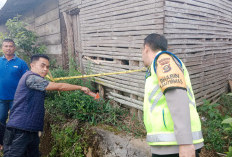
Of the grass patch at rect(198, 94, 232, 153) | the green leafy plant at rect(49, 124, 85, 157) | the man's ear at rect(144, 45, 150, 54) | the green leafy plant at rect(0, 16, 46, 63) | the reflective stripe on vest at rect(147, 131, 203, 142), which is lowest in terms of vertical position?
the green leafy plant at rect(49, 124, 85, 157)

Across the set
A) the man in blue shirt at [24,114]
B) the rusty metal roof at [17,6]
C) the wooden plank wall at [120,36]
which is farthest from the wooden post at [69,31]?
the man in blue shirt at [24,114]

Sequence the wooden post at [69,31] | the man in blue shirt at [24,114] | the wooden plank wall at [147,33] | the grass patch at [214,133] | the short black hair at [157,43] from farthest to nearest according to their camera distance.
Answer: the wooden post at [69,31]
the wooden plank wall at [147,33]
the grass patch at [214,133]
the man in blue shirt at [24,114]
the short black hair at [157,43]

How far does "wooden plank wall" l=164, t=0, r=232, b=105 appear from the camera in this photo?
10.2ft

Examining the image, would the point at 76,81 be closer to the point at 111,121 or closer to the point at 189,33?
the point at 111,121

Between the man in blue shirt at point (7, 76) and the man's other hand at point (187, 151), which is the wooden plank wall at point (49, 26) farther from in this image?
Result: the man's other hand at point (187, 151)

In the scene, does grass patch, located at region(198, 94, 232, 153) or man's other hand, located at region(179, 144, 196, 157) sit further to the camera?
grass patch, located at region(198, 94, 232, 153)

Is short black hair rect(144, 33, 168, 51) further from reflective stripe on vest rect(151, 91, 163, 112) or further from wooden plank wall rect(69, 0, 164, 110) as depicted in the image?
wooden plank wall rect(69, 0, 164, 110)

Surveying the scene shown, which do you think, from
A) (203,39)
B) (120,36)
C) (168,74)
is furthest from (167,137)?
(203,39)

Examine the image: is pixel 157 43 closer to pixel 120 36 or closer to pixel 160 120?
pixel 160 120

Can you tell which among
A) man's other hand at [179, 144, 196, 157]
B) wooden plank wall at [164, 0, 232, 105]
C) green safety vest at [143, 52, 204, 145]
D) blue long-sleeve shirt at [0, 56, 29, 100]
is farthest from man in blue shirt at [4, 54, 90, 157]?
wooden plank wall at [164, 0, 232, 105]

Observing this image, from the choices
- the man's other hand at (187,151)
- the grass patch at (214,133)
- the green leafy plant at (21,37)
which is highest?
the green leafy plant at (21,37)

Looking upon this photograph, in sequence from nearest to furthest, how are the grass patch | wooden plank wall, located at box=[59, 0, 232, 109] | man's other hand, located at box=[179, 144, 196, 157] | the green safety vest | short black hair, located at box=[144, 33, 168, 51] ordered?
man's other hand, located at box=[179, 144, 196, 157] < the green safety vest < short black hair, located at box=[144, 33, 168, 51] < the grass patch < wooden plank wall, located at box=[59, 0, 232, 109]

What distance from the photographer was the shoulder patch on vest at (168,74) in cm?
123

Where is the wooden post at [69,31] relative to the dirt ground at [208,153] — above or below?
above
